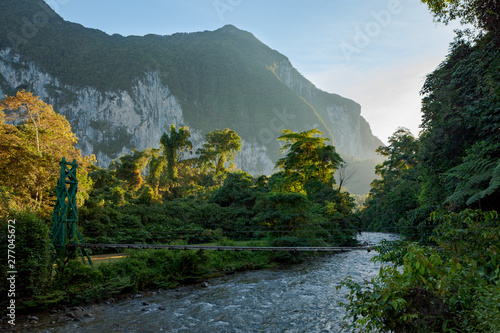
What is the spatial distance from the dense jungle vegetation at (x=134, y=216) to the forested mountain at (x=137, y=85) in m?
93.3

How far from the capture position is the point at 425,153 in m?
11.7

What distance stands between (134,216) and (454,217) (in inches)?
644

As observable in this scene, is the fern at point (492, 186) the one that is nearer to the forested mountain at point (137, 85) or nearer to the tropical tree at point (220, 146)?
the tropical tree at point (220, 146)

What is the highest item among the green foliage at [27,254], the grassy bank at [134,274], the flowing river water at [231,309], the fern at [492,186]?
the fern at [492,186]

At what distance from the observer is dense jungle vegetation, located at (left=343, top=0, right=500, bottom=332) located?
312 centimetres

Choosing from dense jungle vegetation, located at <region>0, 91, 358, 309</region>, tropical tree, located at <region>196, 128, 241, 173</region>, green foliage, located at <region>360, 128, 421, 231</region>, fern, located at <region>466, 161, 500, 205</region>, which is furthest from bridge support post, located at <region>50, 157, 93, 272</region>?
tropical tree, located at <region>196, 128, 241, 173</region>

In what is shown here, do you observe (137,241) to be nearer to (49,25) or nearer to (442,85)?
(442,85)

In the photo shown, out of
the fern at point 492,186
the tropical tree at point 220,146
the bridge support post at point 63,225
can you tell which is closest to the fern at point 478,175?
the fern at point 492,186

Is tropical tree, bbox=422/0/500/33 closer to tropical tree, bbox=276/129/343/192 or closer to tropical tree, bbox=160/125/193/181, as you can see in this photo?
tropical tree, bbox=276/129/343/192

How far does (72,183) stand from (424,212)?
44.4 ft

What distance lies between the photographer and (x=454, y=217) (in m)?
4.06

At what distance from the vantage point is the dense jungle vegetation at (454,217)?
123 inches

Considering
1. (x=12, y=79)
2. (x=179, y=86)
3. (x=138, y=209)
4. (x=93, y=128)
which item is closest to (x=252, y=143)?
(x=179, y=86)

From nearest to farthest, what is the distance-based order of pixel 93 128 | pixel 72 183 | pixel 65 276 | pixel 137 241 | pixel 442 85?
pixel 65 276
pixel 72 183
pixel 442 85
pixel 137 241
pixel 93 128
